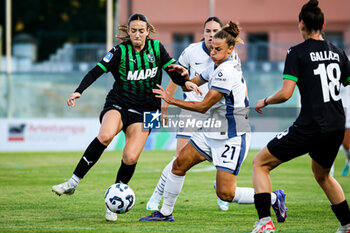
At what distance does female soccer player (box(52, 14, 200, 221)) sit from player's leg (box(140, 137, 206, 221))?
660 millimetres

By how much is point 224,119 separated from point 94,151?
Answer: 1556 millimetres

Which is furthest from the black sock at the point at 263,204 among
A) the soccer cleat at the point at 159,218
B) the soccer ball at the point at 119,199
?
the soccer ball at the point at 119,199

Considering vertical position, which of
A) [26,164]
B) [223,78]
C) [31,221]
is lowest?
[26,164]

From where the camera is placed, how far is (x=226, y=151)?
6.97m

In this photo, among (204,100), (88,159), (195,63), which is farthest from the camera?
(195,63)

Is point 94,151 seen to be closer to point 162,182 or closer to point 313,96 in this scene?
point 162,182

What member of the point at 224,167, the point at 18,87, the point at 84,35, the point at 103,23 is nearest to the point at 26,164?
the point at 18,87

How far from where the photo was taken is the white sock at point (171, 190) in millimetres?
7203

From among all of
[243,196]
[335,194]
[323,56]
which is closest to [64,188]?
[243,196]

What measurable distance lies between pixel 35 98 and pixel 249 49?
729 cm

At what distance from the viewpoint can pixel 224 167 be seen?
694 centimetres

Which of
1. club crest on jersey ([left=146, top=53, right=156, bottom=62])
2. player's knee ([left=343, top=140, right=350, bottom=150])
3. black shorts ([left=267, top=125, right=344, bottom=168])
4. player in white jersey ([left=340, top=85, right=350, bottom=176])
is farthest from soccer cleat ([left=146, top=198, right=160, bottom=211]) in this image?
player's knee ([left=343, top=140, right=350, bottom=150])

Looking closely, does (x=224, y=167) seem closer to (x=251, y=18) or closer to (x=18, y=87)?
(x=18, y=87)

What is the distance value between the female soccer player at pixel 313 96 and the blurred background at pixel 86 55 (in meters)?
4.75
